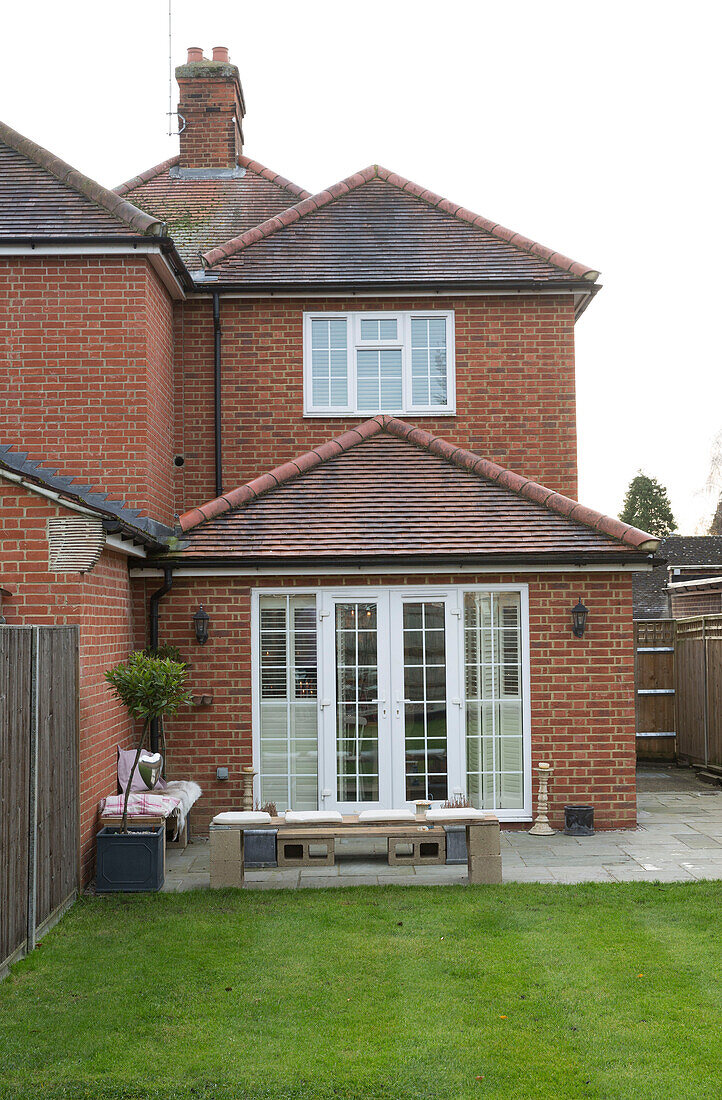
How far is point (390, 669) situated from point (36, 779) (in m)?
4.30

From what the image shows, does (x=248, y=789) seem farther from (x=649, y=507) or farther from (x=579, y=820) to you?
(x=649, y=507)

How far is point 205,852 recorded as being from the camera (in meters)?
9.48

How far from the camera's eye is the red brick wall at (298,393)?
12.4m


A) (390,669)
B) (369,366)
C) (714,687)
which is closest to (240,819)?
(390,669)

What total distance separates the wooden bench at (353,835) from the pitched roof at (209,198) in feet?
26.8

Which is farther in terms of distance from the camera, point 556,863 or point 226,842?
point 556,863

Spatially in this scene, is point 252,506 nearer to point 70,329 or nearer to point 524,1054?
point 70,329

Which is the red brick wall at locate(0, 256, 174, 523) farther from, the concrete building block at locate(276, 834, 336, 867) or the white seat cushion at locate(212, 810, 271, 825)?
the concrete building block at locate(276, 834, 336, 867)

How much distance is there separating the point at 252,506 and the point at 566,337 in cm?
460

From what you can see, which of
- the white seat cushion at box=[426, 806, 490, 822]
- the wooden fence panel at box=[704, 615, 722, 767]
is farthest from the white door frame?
the wooden fence panel at box=[704, 615, 722, 767]

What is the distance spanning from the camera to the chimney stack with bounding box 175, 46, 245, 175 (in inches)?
590

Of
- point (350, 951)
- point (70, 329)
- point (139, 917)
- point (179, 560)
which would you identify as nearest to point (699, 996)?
point (350, 951)

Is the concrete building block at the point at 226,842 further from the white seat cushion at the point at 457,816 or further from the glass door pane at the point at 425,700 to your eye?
the glass door pane at the point at 425,700

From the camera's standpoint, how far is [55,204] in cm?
1068
